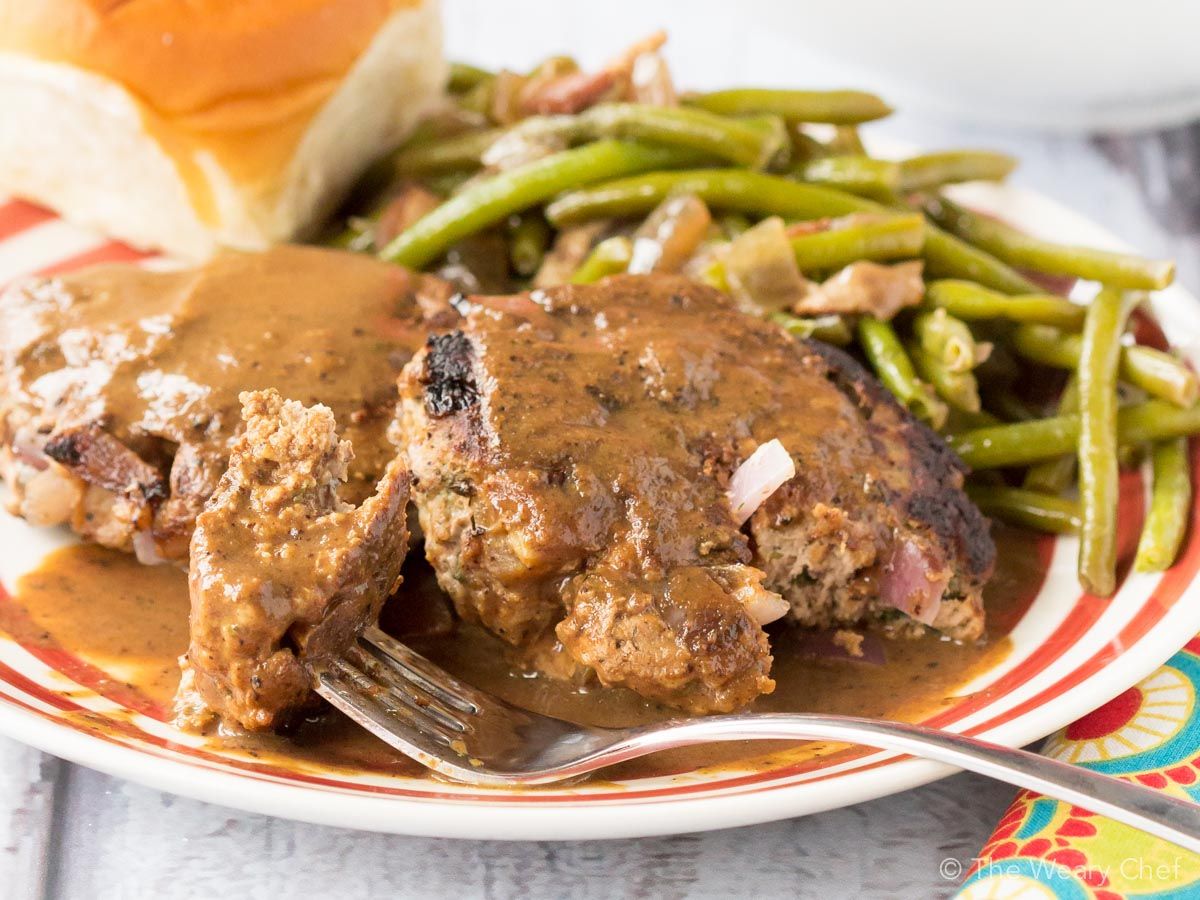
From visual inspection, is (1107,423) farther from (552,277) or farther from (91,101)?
(91,101)

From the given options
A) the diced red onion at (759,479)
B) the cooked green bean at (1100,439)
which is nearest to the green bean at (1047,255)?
the cooked green bean at (1100,439)

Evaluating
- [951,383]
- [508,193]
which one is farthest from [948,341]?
[508,193]

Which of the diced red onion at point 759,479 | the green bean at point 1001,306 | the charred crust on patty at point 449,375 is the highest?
the green bean at point 1001,306

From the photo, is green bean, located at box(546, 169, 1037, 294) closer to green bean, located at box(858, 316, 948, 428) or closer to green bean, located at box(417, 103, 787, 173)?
green bean, located at box(417, 103, 787, 173)

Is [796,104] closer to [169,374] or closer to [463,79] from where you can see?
[463,79]

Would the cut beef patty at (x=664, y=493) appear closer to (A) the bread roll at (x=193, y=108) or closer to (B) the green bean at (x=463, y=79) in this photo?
(A) the bread roll at (x=193, y=108)

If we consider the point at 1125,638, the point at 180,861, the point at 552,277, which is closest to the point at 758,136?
the point at 552,277
